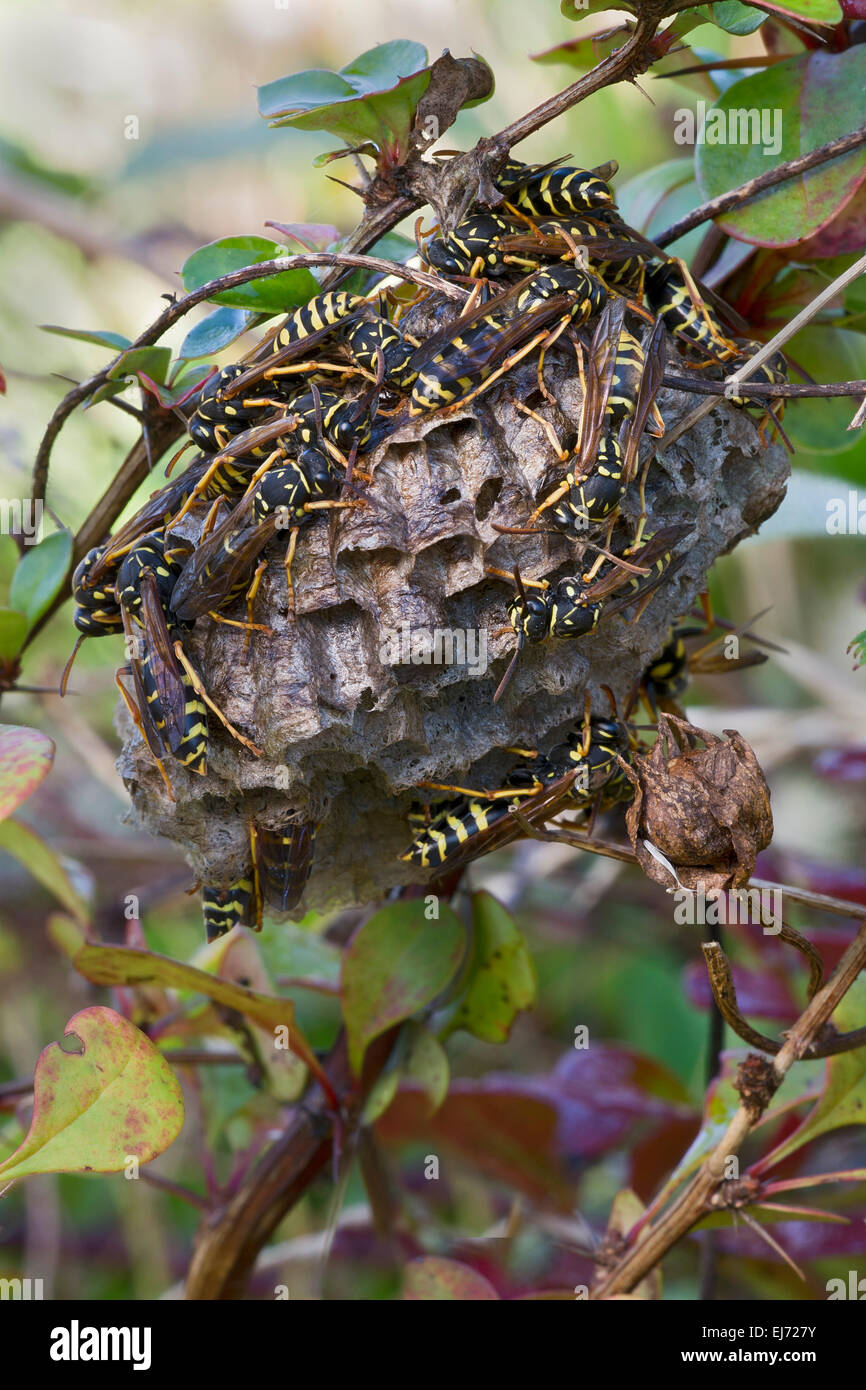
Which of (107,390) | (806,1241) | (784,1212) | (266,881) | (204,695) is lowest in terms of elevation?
(806,1241)

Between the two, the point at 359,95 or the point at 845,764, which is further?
the point at 845,764

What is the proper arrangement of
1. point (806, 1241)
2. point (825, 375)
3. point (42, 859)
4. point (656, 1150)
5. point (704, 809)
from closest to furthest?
point (704, 809) → point (825, 375) → point (42, 859) → point (806, 1241) → point (656, 1150)

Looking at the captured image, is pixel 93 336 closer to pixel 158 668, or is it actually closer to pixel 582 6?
pixel 158 668

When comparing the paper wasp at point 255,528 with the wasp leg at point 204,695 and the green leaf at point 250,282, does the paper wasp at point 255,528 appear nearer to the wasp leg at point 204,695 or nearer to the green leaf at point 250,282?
the wasp leg at point 204,695

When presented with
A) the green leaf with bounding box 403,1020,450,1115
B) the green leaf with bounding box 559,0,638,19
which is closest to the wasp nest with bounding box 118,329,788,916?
the green leaf with bounding box 559,0,638,19

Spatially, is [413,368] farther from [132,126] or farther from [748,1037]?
[132,126]

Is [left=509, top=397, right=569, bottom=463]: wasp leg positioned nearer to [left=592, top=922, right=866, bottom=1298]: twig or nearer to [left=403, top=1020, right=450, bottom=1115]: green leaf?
[left=592, top=922, right=866, bottom=1298]: twig

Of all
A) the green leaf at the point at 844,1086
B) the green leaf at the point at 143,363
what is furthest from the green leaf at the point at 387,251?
the green leaf at the point at 844,1086

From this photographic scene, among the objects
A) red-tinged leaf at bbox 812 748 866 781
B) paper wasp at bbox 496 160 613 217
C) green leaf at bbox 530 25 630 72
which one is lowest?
red-tinged leaf at bbox 812 748 866 781

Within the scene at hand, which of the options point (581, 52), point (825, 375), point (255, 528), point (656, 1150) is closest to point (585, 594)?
point (255, 528)
